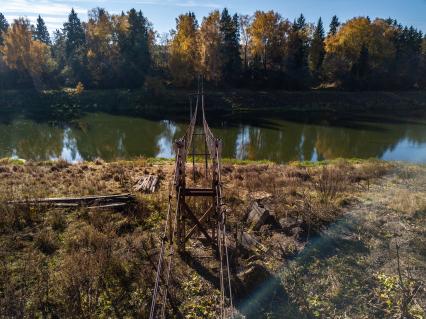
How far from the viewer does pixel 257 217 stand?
9.70m

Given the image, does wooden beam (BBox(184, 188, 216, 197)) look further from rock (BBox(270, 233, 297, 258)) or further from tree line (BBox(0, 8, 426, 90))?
tree line (BBox(0, 8, 426, 90))

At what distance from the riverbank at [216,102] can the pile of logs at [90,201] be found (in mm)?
34342

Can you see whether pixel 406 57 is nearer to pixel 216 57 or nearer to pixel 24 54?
pixel 216 57

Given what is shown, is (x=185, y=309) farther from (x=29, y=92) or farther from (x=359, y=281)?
(x=29, y=92)

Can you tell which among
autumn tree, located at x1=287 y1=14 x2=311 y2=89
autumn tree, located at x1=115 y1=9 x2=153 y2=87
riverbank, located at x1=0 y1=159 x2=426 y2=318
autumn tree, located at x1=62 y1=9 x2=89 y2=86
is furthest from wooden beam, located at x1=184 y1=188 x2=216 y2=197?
autumn tree, located at x1=62 y1=9 x2=89 y2=86

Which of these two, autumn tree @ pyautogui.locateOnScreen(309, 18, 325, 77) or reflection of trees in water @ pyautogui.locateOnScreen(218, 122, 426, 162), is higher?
autumn tree @ pyautogui.locateOnScreen(309, 18, 325, 77)

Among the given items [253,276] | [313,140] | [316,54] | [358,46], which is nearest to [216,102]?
[313,140]

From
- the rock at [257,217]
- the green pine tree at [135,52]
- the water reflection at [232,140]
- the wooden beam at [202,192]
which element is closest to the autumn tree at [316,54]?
the water reflection at [232,140]

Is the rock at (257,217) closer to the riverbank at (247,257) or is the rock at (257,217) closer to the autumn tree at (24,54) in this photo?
the riverbank at (247,257)

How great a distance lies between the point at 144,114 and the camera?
44.8m

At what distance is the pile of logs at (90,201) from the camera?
10.6m

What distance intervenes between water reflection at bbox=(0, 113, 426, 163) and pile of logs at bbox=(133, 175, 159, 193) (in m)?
9.95

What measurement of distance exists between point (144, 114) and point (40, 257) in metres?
38.1

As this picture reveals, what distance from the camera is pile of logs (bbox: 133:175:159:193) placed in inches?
504
